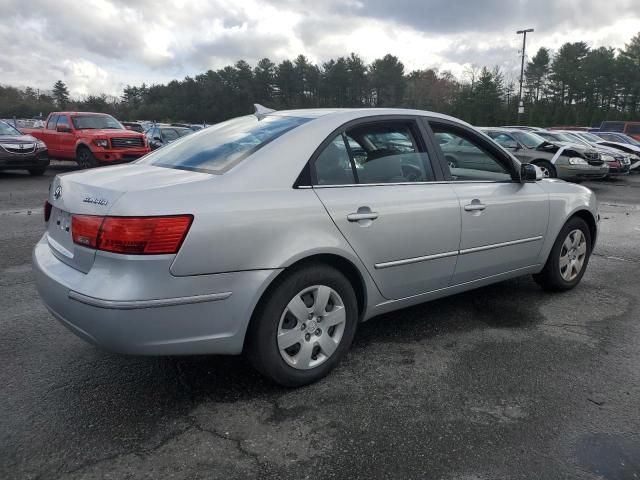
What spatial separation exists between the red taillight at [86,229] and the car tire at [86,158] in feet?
42.9

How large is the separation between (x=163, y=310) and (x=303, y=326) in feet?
2.63

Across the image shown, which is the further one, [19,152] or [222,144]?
[19,152]

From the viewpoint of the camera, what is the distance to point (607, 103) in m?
61.0

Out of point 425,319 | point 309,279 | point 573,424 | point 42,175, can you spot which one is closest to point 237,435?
point 309,279

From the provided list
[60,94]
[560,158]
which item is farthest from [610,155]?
[60,94]

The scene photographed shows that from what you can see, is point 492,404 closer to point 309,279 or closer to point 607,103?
point 309,279

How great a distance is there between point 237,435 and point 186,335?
0.54 m

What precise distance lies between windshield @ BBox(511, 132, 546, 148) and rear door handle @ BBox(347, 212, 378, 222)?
13.2 m

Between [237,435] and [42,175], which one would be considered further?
[42,175]

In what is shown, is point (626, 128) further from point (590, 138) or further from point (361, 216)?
point (361, 216)

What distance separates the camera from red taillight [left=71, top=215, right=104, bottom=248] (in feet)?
8.39

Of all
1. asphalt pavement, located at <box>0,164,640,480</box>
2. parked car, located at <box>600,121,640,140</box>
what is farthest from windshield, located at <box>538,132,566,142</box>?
asphalt pavement, located at <box>0,164,640,480</box>

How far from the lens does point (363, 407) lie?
9.29ft

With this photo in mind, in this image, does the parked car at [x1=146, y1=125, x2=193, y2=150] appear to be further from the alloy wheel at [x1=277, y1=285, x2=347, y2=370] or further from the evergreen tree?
the evergreen tree
